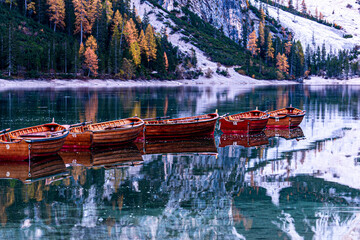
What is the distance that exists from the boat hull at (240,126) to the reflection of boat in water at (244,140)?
0.55 m

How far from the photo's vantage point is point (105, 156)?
2455 centimetres

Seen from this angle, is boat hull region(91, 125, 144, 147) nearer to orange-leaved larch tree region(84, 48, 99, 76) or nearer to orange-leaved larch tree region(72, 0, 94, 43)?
orange-leaved larch tree region(84, 48, 99, 76)

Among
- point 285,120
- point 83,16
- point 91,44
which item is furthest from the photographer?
point 83,16

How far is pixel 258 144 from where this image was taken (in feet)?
97.0

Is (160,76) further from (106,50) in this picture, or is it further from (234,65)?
(234,65)

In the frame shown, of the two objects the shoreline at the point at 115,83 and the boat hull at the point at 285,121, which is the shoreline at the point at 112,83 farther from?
the boat hull at the point at 285,121

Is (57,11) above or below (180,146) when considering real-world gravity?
above

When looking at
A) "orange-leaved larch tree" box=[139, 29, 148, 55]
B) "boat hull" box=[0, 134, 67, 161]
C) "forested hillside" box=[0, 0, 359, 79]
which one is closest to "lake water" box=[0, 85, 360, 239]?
"boat hull" box=[0, 134, 67, 161]

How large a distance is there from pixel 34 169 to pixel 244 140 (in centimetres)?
1642

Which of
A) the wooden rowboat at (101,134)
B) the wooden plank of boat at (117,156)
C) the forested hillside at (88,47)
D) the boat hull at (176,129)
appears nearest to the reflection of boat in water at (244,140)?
the boat hull at (176,129)

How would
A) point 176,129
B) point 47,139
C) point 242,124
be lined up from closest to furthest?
point 47,139 → point 176,129 → point 242,124

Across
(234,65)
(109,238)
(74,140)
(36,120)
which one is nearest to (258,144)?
(74,140)

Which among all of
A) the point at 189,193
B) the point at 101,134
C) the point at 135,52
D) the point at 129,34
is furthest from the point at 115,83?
the point at 189,193

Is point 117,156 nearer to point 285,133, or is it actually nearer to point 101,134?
point 101,134
